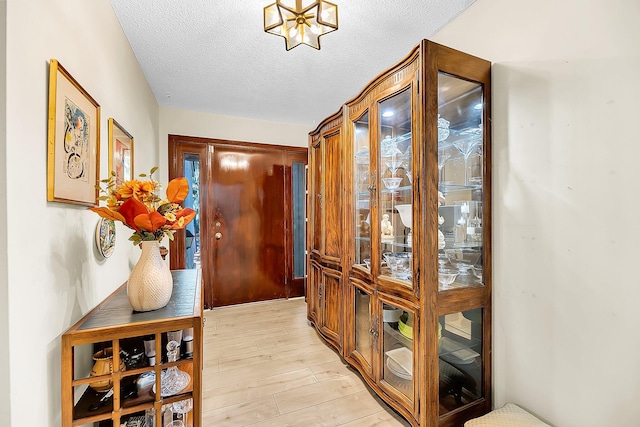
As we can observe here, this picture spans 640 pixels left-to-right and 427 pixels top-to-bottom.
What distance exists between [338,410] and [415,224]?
4.28 ft

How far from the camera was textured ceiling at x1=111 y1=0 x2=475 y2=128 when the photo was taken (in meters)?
1.80

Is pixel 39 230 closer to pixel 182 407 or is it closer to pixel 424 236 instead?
pixel 182 407

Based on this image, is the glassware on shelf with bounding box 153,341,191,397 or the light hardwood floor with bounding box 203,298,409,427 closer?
the glassware on shelf with bounding box 153,341,191,397

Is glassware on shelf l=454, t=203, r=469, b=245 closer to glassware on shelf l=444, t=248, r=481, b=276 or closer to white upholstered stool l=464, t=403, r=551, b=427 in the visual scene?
glassware on shelf l=444, t=248, r=481, b=276

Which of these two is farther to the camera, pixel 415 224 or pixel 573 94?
pixel 415 224

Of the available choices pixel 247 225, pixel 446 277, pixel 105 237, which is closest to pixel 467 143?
pixel 446 277

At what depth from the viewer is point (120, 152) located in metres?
1.88

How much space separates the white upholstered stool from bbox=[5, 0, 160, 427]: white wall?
Result: 6.12 feet

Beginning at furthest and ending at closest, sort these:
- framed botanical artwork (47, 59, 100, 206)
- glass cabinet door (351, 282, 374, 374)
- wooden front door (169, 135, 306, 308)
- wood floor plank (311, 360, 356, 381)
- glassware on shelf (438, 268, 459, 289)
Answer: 1. wooden front door (169, 135, 306, 308)
2. wood floor plank (311, 360, 356, 381)
3. glass cabinet door (351, 282, 374, 374)
4. glassware on shelf (438, 268, 459, 289)
5. framed botanical artwork (47, 59, 100, 206)

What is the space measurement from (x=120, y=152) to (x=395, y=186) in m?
1.87

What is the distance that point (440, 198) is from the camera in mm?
1546

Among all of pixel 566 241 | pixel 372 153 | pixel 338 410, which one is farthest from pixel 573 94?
pixel 338 410

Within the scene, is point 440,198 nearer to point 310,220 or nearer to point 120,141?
point 310,220

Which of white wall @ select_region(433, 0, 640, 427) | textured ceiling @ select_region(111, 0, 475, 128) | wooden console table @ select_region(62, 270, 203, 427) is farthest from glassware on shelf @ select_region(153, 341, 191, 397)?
textured ceiling @ select_region(111, 0, 475, 128)
